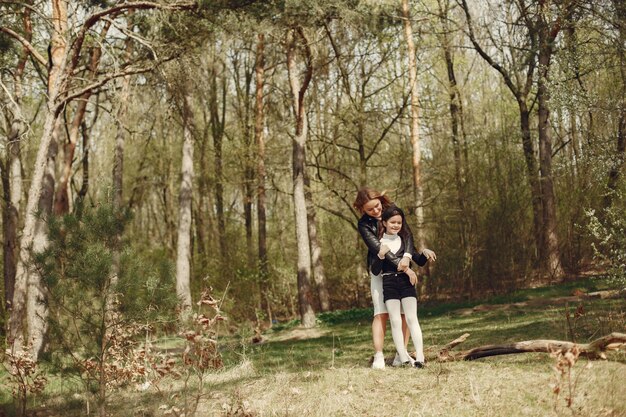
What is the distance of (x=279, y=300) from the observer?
21.5 meters

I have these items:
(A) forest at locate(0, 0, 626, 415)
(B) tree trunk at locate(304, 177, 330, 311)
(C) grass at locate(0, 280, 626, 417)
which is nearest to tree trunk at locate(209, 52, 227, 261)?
(A) forest at locate(0, 0, 626, 415)

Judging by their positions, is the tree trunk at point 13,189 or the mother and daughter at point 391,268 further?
the tree trunk at point 13,189

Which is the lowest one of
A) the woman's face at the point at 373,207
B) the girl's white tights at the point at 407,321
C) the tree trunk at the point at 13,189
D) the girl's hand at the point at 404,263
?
the girl's white tights at the point at 407,321

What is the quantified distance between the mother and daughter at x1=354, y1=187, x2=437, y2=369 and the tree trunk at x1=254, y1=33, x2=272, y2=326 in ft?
41.3

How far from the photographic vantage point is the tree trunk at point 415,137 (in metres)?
18.3

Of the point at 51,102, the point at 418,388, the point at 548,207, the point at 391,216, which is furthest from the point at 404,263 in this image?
the point at 548,207

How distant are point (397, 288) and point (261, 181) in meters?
13.2

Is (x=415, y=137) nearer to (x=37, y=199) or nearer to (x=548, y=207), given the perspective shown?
(x=548, y=207)

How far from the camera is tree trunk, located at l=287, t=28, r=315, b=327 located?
1591 cm

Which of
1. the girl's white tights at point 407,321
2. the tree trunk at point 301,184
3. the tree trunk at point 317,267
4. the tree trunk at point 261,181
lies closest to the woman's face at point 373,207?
the girl's white tights at point 407,321

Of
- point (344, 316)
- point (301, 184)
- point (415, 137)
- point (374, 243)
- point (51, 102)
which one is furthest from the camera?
point (415, 137)

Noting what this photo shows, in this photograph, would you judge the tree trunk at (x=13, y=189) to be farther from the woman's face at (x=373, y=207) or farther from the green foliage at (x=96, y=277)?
the woman's face at (x=373, y=207)

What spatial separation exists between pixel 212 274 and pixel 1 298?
6.93 meters

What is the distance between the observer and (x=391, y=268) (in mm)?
7098
